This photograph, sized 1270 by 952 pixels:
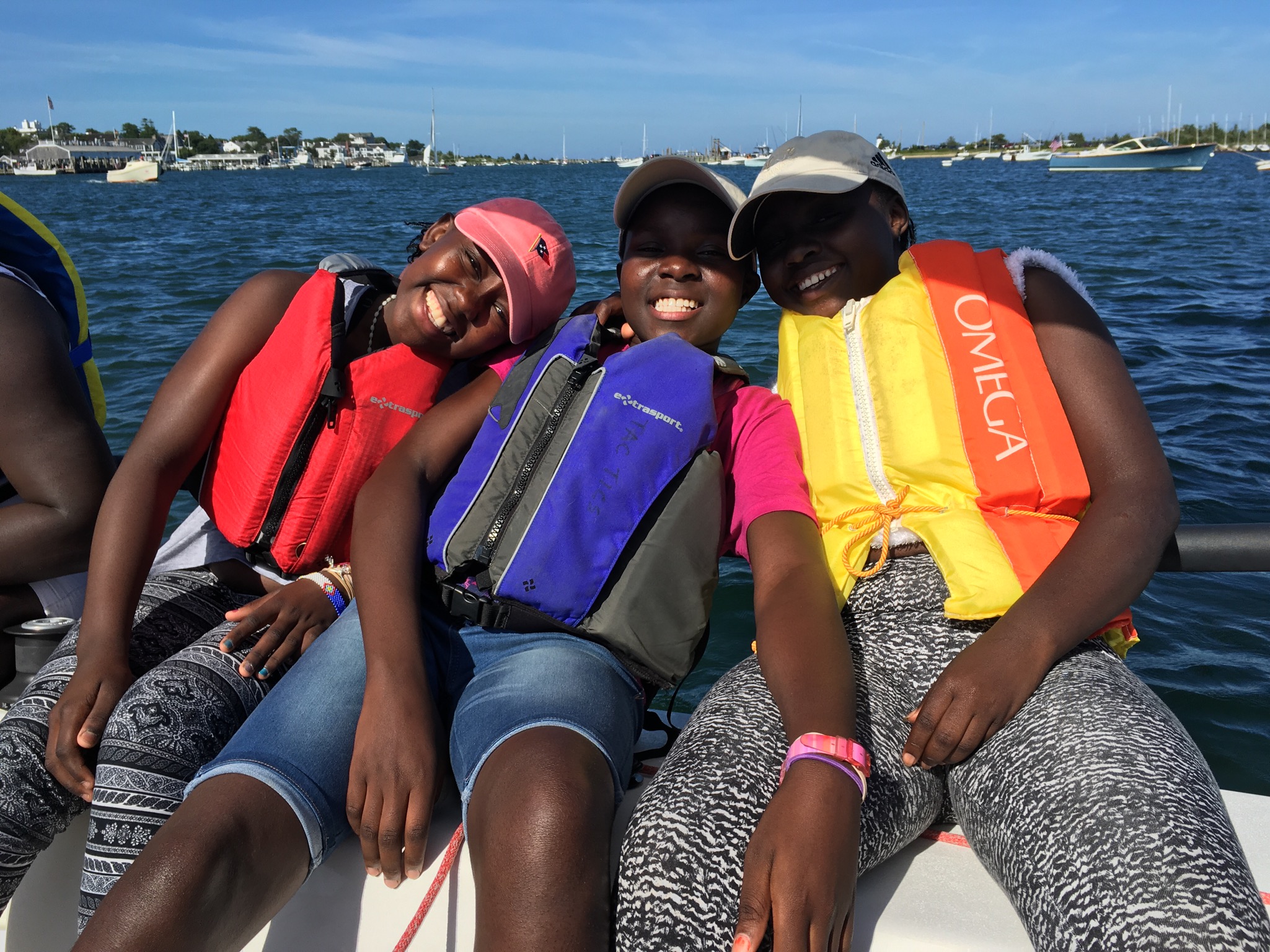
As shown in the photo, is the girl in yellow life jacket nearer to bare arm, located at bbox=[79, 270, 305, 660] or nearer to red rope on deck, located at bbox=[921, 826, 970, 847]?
red rope on deck, located at bbox=[921, 826, 970, 847]

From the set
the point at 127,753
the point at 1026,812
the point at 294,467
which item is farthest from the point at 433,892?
the point at 294,467

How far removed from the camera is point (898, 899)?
5.28 feet

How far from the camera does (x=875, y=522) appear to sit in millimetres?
2002

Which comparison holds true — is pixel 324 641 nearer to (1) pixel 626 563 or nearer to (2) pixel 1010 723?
(1) pixel 626 563

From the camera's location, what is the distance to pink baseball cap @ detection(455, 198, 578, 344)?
233 centimetres

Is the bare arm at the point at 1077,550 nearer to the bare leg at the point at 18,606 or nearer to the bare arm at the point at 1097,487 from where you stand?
the bare arm at the point at 1097,487

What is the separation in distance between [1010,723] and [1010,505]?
1.72 ft

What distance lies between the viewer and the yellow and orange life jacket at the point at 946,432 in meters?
1.89

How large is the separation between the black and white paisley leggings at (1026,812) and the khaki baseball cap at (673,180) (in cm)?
118

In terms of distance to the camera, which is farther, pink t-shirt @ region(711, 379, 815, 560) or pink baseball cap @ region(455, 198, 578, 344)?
pink baseball cap @ region(455, 198, 578, 344)

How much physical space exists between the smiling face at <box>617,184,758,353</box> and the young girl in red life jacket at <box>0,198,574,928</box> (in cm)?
24

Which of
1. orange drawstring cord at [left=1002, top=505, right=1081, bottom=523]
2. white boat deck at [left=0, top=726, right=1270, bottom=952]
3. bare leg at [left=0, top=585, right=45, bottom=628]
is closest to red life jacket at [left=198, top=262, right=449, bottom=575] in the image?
bare leg at [left=0, top=585, right=45, bottom=628]

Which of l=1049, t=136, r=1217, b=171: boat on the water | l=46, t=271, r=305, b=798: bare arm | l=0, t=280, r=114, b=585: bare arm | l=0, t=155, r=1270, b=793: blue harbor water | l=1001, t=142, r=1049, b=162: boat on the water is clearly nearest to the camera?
l=46, t=271, r=305, b=798: bare arm

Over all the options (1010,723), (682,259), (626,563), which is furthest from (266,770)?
(682,259)
